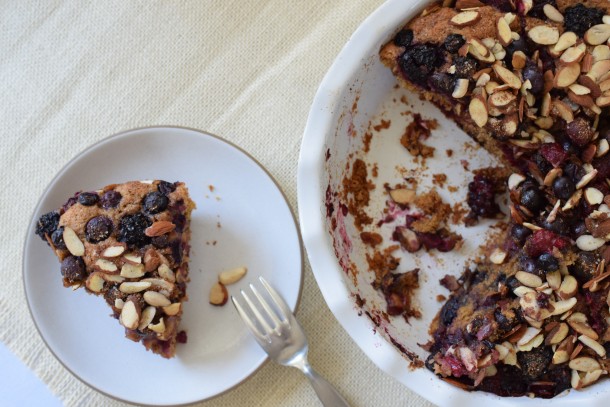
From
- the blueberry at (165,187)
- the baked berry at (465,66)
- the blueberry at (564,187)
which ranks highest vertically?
the blueberry at (165,187)

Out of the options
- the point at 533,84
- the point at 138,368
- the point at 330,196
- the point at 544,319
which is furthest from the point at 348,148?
the point at 138,368

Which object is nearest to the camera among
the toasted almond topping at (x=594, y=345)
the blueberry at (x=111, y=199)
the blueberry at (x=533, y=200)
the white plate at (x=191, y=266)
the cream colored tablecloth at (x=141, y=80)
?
the toasted almond topping at (x=594, y=345)

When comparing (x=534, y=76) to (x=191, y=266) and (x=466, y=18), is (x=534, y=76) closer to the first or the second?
(x=466, y=18)

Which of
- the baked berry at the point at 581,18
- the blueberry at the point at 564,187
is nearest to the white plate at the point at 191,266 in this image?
the blueberry at the point at 564,187

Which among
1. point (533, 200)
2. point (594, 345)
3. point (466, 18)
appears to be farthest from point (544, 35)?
point (594, 345)

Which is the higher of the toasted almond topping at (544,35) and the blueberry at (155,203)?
the blueberry at (155,203)

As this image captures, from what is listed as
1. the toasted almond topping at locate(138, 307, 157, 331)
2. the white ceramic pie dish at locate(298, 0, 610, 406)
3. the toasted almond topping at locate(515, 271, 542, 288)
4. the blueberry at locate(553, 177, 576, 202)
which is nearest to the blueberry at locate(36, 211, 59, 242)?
the toasted almond topping at locate(138, 307, 157, 331)

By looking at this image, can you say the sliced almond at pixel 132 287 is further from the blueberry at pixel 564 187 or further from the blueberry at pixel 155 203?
the blueberry at pixel 564 187

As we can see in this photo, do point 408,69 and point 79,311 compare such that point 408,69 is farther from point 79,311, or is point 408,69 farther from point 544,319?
point 79,311
